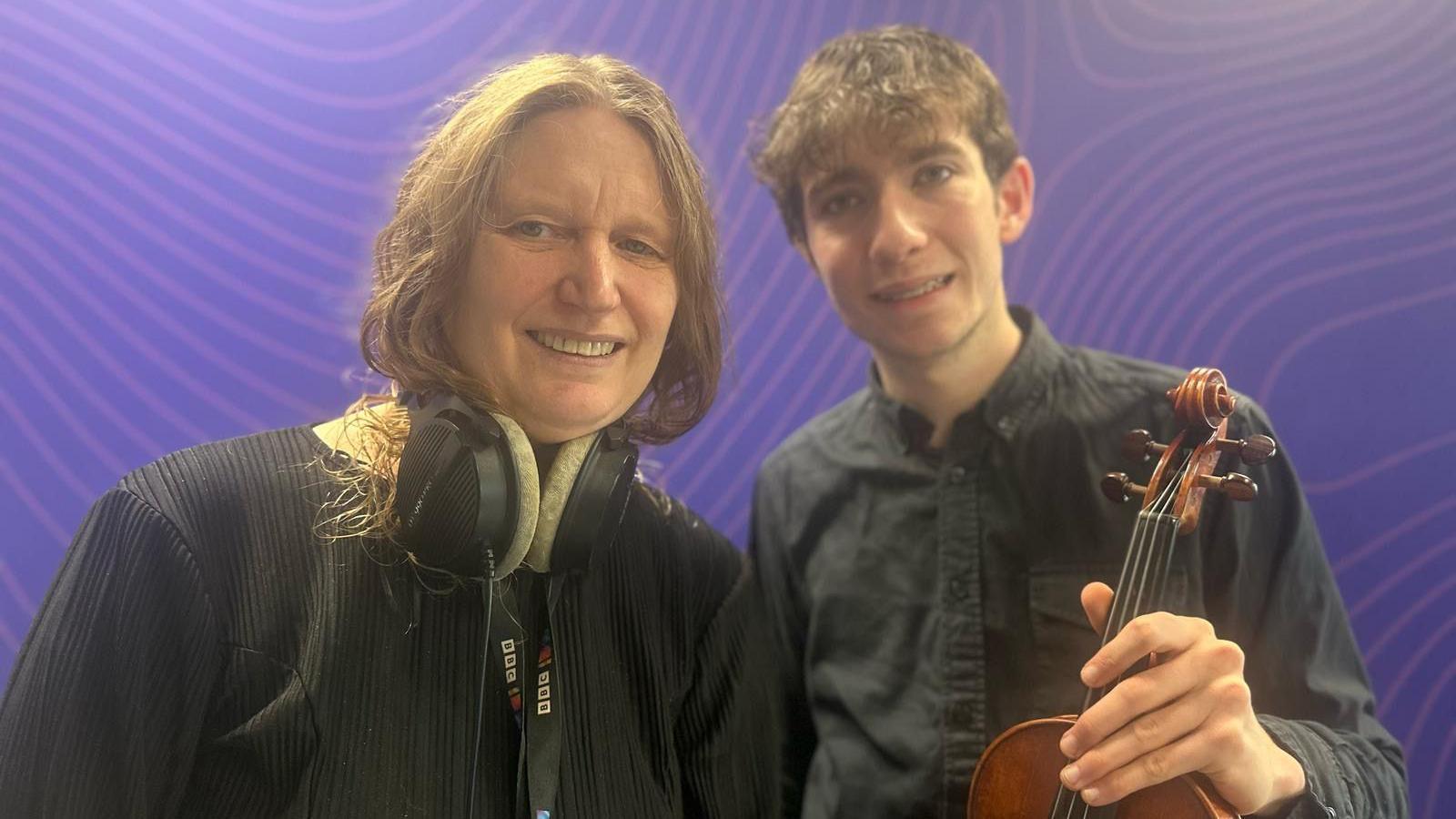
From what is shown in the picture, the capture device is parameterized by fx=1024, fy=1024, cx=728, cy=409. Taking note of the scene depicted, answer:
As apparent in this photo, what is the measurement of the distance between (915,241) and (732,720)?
2.30 ft

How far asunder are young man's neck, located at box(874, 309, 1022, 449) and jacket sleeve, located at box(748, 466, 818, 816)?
287 millimetres

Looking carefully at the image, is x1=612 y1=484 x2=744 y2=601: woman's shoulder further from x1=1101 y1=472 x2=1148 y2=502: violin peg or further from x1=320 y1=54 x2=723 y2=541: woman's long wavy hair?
x1=1101 y1=472 x2=1148 y2=502: violin peg

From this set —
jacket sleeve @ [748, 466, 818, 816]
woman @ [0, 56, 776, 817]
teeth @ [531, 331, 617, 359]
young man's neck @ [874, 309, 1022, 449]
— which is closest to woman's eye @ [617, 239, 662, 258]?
woman @ [0, 56, 776, 817]

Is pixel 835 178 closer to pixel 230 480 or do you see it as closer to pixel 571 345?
pixel 571 345

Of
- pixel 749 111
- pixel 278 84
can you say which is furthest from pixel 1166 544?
pixel 278 84

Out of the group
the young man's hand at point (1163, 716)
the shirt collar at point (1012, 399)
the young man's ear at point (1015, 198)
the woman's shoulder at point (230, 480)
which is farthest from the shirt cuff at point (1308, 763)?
the woman's shoulder at point (230, 480)

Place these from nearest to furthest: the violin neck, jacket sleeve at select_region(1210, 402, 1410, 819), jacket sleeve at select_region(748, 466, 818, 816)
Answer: the violin neck < jacket sleeve at select_region(1210, 402, 1410, 819) < jacket sleeve at select_region(748, 466, 818, 816)

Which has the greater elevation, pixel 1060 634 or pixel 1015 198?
pixel 1015 198

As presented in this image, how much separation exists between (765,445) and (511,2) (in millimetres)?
802

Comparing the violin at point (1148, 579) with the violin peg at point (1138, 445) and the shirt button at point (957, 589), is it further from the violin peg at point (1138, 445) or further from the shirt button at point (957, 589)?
the shirt button at point (957, 589)

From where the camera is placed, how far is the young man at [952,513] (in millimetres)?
1253

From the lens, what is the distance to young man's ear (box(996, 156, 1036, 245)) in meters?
1.54

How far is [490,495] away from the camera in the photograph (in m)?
1.08

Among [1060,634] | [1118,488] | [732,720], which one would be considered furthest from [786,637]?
[1118,488]
